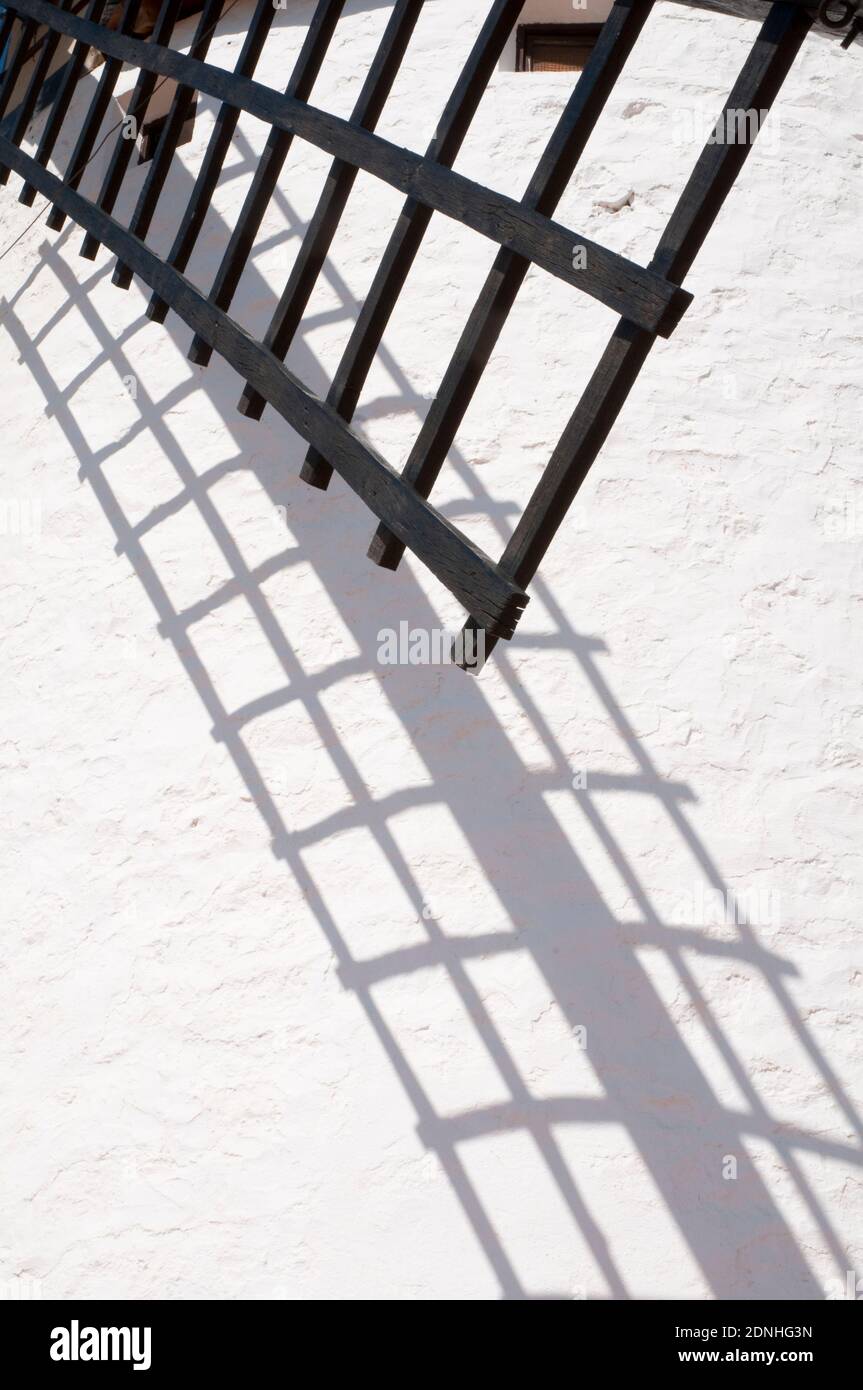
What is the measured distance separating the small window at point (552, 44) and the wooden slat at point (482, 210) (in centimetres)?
158

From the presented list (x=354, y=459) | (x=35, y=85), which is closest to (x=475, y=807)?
(x=354, y=459)

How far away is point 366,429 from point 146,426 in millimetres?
797

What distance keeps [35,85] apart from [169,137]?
1361mm

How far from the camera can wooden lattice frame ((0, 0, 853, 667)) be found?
223cm

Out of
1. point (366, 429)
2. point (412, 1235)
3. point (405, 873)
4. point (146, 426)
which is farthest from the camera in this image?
point (146, 426)

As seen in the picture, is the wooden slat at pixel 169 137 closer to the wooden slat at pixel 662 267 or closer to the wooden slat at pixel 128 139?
the wooden slat at pixel 128 139

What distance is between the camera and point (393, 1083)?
119 inches

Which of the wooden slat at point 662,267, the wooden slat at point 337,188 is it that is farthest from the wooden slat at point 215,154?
the wooden slat at point 662,267

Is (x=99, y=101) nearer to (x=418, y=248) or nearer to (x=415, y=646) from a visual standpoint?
(x=418, y=248)

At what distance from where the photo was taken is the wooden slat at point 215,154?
11.0 feet

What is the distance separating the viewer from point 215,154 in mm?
3508
